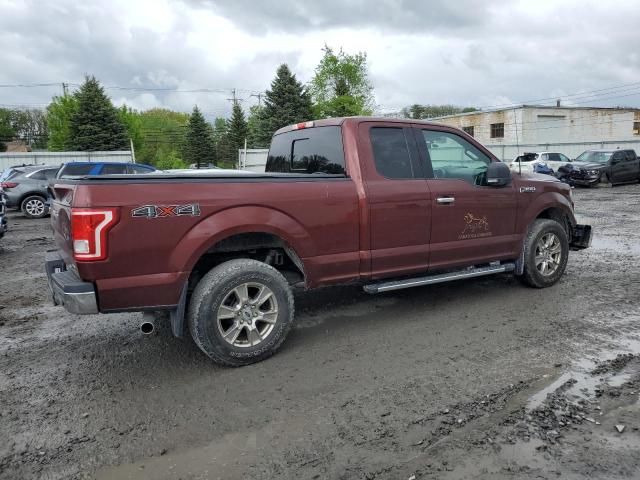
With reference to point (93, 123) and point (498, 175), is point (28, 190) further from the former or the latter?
point (93, 123)

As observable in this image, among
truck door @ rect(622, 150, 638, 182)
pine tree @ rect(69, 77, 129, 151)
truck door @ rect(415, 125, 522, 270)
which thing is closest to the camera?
truck door @ rect(415, 125, 522, 270)

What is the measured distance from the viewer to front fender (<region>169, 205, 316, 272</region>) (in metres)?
3.74

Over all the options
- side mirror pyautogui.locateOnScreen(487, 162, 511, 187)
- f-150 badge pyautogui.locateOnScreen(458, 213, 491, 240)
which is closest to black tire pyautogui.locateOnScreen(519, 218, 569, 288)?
f-150 badge pyautogui.locateOnScreen(458, 213, 491, 240)

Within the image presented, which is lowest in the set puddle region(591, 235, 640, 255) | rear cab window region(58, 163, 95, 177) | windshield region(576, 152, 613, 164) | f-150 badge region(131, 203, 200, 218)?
puddle region(591, 235, 640, 255)

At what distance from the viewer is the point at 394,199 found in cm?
466

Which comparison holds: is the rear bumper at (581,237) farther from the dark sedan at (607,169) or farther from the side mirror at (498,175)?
the dark sedan at (607,169)

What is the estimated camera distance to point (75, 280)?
3633 millimetres

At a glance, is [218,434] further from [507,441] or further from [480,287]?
[480,287]

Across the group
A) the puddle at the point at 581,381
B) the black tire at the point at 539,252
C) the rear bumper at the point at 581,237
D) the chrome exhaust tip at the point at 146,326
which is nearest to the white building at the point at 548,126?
the rear bumper at the point at 581,237

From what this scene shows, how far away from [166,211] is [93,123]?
127 feet

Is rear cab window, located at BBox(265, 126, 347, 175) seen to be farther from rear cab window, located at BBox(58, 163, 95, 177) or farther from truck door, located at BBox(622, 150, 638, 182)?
truck door, located at BBox(622, 150, 638, 182)

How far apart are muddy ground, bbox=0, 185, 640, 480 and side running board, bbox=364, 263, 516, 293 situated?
40cm

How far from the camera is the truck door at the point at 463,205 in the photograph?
5.02 meters

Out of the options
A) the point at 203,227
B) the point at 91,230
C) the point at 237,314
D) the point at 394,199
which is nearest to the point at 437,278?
the point at 394,199
